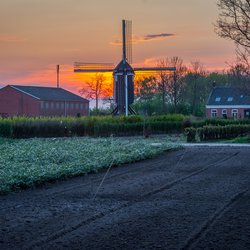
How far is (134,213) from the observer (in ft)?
28.1

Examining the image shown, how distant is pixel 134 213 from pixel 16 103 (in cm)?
6435

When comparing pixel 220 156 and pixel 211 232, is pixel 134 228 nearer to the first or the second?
pixel 211 232

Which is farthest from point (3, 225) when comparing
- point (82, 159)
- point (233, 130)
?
point (233, 130)

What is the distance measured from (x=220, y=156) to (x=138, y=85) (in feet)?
174

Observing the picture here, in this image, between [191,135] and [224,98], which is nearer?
[191,135]

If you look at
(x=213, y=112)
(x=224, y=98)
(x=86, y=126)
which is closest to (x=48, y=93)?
(x=213, y=112)

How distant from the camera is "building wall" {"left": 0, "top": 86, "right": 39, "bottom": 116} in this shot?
231 feet

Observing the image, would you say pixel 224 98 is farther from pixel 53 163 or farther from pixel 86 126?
pixel 53 163

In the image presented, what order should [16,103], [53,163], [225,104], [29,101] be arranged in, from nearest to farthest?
[53,163]
[29,101]
[16,103]
[225,104]

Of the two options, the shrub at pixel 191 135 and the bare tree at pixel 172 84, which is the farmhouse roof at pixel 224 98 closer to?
the bare tree at pixel 172 84

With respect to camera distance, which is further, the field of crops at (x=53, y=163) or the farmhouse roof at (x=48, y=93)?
the farmhouse roof at (x=48, y=93)

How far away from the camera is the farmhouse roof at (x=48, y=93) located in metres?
71.2

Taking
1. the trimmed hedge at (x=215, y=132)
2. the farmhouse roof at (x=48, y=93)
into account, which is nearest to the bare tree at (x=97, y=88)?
the farmhouse roof at (x=48, y=93)

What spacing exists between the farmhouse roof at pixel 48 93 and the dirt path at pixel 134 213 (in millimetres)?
58532
